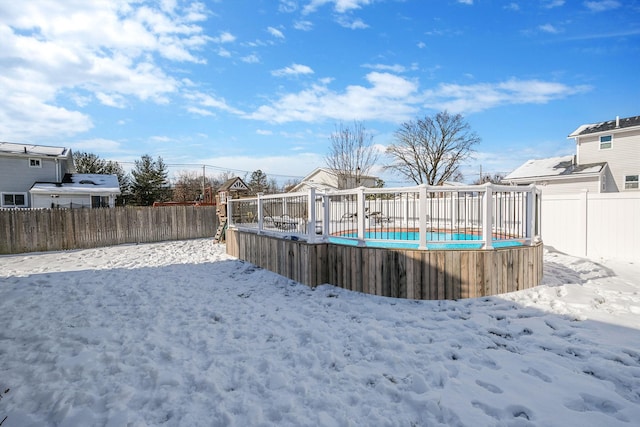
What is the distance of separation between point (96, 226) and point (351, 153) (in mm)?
14217

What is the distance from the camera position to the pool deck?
474cm

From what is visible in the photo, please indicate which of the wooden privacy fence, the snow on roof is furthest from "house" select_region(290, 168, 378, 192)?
the snow on roof

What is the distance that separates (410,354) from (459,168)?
86.0 ft

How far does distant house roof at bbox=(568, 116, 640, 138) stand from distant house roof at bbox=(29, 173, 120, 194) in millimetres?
28056

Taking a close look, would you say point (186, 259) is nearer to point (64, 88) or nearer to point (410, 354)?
point (64, 88)

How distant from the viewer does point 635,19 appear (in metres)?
8.72

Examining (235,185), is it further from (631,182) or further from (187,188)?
(631,182)

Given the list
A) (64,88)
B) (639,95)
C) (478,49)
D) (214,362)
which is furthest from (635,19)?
(64,88)

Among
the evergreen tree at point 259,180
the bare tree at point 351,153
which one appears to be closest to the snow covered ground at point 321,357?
the bare tree at point 351,153

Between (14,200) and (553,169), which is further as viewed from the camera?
(553,169)

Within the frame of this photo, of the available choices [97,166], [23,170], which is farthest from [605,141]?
[97,166]

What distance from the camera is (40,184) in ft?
59.6

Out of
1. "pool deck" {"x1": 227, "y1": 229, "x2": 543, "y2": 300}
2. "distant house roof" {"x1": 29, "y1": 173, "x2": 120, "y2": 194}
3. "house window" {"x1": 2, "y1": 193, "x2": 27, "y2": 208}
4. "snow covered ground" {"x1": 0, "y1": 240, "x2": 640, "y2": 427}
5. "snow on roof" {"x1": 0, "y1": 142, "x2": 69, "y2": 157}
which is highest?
"snow on roof" {"x1": 0, "y1": 142, "x2": 69, "y2": 157}

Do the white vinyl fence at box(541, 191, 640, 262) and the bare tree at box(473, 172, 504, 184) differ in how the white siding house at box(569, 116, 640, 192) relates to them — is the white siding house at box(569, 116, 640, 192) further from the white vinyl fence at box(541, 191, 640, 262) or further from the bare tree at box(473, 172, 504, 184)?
the bare tree at box(473, 172, 504, 184)
